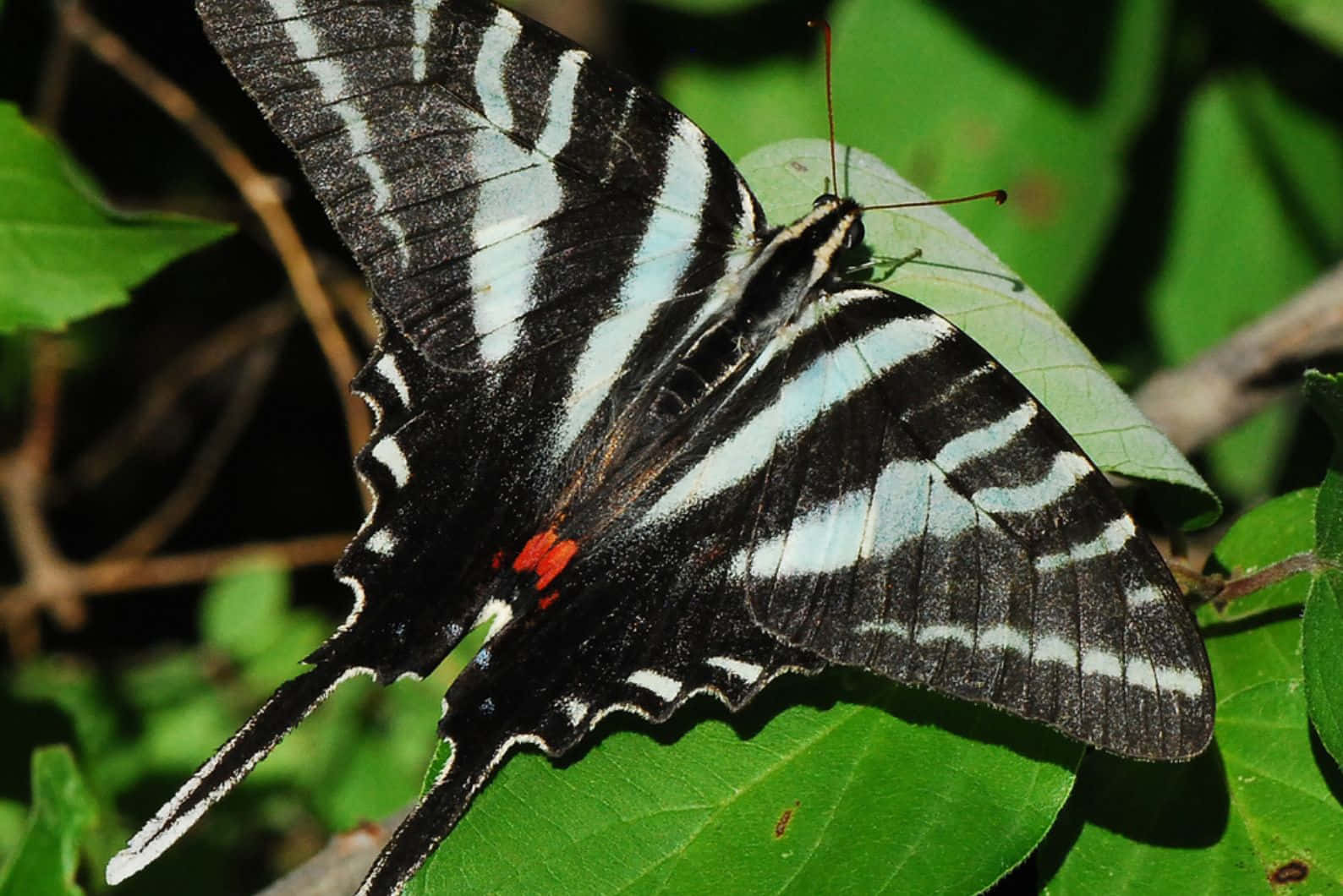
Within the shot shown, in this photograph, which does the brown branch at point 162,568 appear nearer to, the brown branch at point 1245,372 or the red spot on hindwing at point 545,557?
the red spot on hindwing at point 545,557

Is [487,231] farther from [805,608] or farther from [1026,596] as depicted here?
[1026,596]

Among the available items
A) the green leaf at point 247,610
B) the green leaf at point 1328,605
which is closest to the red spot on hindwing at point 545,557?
the green leaf at point 1328,605

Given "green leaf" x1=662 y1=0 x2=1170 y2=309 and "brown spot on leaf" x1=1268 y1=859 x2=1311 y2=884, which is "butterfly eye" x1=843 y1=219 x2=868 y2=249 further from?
"brown spot on leaf" x1=1268 y1=859 x2=1311 y2=884

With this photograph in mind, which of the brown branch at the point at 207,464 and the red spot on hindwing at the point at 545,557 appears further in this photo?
the brown branch at the point at 207,464

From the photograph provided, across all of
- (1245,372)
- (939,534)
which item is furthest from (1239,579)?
(1245,372)

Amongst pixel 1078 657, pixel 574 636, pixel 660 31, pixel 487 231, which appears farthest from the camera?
pixel 660 31

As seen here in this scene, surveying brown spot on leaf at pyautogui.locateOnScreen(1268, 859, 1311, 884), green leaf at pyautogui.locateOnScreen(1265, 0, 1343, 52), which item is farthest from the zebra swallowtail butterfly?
green leaf at pyautogui.locateOnScreen(1265, 0, 1343, 52)

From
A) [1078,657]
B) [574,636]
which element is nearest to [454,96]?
[574,636]

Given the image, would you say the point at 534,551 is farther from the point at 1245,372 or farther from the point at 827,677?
the point at 1245,372
